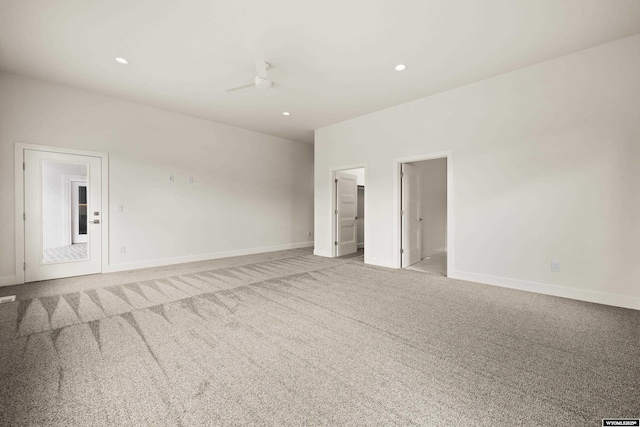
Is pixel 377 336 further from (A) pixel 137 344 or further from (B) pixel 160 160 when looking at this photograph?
(B) pixel 160 160

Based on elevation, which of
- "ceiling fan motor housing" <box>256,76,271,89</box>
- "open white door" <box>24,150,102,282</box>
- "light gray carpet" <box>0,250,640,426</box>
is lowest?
"light gray carpet" <box>0,250,640,426</box>

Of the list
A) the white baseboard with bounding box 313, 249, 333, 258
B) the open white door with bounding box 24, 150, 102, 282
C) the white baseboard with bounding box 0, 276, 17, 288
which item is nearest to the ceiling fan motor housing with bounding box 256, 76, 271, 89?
the open white door with bounding box 24, 150, 102, 282

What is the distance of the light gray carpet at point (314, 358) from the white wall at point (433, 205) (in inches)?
112

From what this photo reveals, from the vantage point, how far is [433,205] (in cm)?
658

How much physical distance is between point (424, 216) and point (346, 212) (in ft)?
6.15

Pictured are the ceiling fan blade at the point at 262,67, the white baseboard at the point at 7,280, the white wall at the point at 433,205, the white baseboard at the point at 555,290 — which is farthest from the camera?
the white wall at the point at 433,205

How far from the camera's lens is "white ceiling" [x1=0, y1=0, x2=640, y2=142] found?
2533 mm

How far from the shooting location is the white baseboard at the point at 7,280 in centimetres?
379

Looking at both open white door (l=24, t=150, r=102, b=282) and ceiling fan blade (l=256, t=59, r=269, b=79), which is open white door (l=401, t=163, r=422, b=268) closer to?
ceiling fan blade (l=256, t=59, r=269, b=79)

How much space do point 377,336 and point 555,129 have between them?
11.5 ft

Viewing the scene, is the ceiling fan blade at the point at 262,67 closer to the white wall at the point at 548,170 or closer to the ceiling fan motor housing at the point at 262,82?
the ceiling fan motor housing at the point at 262,82

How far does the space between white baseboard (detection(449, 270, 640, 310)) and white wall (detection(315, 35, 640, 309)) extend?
12 millimetres

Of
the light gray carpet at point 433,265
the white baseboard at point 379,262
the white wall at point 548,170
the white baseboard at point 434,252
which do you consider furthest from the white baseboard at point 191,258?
the white wall at point 548,170

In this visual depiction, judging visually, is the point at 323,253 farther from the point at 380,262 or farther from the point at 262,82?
the point at 262,82
